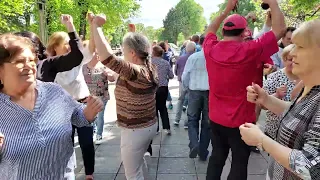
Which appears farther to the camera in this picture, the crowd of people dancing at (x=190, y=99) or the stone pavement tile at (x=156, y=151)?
the stone pavement tile at (x=156, y=151)

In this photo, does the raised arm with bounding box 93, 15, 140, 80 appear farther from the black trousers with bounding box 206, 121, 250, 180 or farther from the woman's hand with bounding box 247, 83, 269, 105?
the black trousers with bounding box 206, 121, 250, 180

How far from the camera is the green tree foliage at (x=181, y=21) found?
76562 millimetres

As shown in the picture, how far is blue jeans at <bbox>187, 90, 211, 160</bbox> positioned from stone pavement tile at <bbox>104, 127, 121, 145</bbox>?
1.62 metres

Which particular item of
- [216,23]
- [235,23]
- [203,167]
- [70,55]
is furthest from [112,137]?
[235,23]

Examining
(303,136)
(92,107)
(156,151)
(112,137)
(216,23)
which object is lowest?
(112,137)

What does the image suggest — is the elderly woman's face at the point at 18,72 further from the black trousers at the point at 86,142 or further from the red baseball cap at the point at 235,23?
the black trousers at the point at 86,142

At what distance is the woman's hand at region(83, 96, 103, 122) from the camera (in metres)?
2.21

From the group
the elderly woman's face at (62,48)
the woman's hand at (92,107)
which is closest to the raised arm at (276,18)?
the woman's hand at (92,107)

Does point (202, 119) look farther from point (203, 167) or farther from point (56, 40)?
point (56, 40)

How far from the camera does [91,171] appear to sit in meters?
4.36

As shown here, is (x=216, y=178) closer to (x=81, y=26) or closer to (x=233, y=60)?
(x=233, y=60)

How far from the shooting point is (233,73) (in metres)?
3.15

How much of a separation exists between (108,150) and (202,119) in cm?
177

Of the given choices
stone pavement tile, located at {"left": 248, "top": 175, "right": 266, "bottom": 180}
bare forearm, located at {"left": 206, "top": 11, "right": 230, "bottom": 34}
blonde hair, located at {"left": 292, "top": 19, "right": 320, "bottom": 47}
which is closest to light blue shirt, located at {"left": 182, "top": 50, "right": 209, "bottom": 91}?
stone pavement tile, located at {"left": 248, "top": 175, "right": 266, "bottom": 180}
